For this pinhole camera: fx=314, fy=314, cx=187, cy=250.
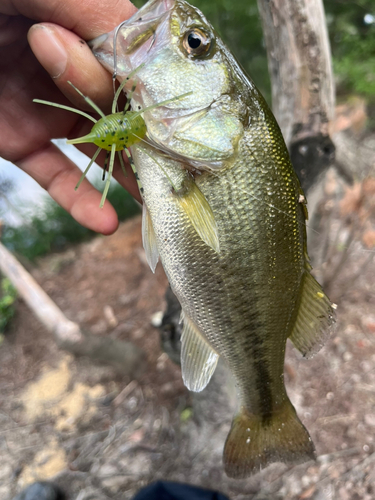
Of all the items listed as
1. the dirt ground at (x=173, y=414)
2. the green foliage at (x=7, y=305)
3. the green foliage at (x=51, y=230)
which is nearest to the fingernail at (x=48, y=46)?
the dirt ground at (x=173, y=414)

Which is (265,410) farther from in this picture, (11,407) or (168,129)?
(11,407)

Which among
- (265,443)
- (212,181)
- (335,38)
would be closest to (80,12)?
(212,181)

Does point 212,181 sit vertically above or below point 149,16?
below

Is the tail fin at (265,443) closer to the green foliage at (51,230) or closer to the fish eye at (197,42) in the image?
the fish eye at (197,42)

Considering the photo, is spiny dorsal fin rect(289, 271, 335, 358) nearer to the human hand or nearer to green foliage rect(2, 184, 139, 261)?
the human hand

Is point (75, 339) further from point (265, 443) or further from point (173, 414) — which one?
point (265, 443)

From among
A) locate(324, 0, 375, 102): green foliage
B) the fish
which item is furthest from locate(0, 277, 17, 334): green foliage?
locate(324, 0, 375, 102): green foliage

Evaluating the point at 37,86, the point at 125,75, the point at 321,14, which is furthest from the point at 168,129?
the point at 321,14
